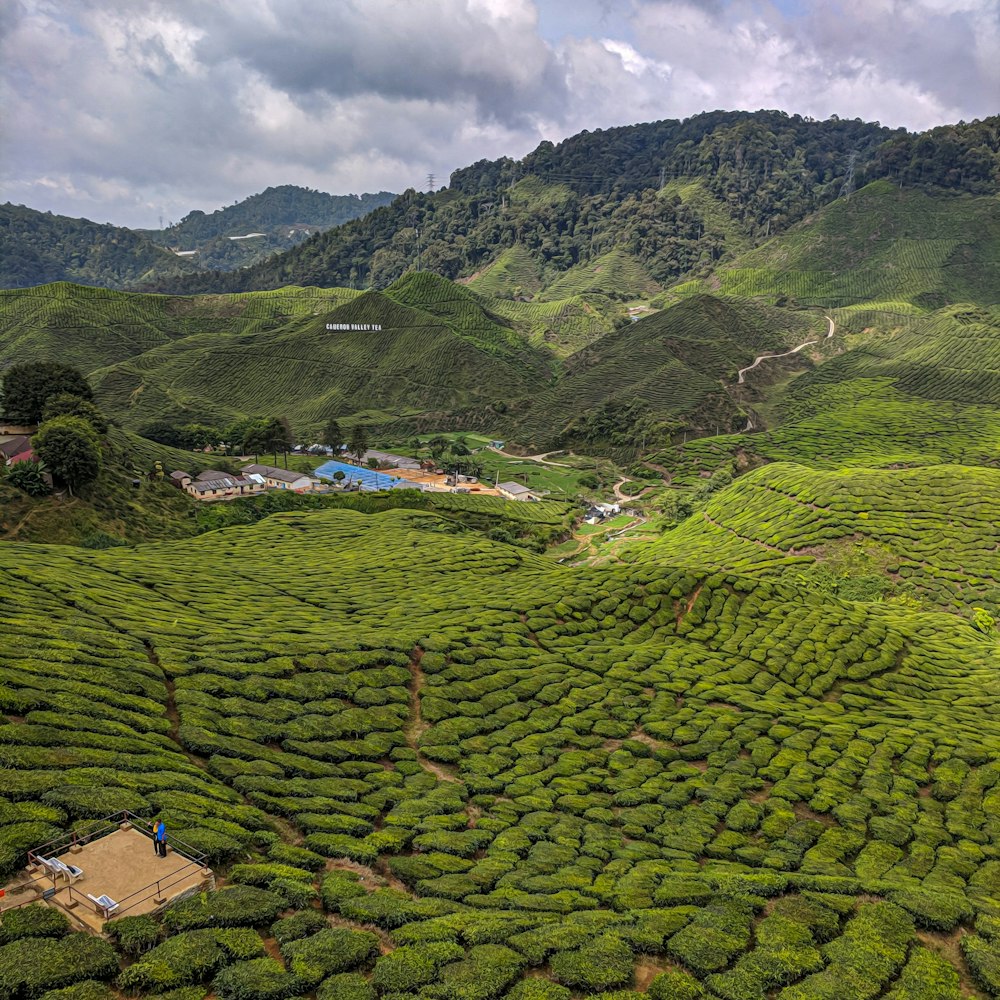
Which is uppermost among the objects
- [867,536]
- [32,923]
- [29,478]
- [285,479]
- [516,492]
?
[867,536]

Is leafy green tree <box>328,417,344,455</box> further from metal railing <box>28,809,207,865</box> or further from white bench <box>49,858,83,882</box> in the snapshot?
white bench <box>49,858,83,882</box>

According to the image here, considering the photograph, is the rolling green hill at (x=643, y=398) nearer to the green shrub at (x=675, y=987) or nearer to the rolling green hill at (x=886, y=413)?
the rolling green hill at (x=886, y=413)

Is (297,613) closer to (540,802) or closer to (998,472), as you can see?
(540,802)

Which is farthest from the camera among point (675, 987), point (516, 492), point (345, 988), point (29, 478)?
point (516, 492)

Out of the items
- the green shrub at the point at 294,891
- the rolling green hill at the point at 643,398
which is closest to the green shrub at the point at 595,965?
the green shrub at the point at 294,891

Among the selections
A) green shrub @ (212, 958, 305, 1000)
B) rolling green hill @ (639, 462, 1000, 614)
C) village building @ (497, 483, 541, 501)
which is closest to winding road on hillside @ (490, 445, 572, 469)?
village building @ (497, 483, 541, 501)

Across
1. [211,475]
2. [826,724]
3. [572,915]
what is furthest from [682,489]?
[572,915]

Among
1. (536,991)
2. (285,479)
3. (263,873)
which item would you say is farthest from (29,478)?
(536,991)

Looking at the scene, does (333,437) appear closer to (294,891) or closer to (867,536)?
(867,536)
